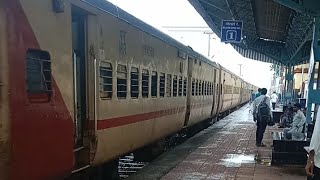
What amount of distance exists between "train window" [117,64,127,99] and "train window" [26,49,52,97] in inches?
83.6

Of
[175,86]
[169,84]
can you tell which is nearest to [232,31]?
[175,86]

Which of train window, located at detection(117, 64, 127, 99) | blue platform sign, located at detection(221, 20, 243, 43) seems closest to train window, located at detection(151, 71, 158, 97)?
train window, located at detection(117, 64, 127, 99)

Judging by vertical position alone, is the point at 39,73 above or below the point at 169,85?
above

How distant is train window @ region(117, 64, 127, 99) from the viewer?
620cm

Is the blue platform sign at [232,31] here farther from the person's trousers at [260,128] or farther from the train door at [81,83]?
the train door at [81,83]

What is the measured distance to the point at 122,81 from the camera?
634 centimetres

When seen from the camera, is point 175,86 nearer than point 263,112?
Yes

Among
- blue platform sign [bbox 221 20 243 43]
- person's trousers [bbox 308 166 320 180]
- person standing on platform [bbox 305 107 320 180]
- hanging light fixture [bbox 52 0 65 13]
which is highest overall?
blue platform sign [bbox 221 20 243 43]

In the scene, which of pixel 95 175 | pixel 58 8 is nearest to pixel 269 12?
pixel 95 175

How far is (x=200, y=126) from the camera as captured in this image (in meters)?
16.8

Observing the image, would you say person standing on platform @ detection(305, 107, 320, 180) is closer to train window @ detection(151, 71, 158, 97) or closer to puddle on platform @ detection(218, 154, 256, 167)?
train window @ detection(151, 71, 158, 97)

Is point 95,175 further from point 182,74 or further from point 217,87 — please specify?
point 217,87

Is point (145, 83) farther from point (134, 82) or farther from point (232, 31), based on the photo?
point (232, 31)

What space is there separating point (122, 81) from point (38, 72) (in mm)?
2452
